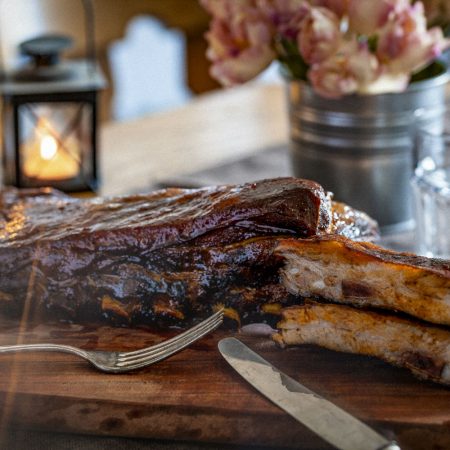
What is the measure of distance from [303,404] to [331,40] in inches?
35.3

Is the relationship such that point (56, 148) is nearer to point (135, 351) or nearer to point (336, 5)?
point (336, 5)

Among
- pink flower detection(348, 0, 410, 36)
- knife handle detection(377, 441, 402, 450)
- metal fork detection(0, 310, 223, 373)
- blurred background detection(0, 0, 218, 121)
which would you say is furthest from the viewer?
blurred background detection(0, 0, 218, 121)

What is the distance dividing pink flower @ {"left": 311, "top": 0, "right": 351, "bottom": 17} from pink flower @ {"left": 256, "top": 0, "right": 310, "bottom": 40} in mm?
31

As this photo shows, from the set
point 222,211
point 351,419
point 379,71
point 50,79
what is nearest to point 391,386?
point 351,419

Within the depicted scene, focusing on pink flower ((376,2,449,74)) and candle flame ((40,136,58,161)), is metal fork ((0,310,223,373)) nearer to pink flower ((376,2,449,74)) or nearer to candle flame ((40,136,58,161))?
pink flower ((376,2,449,74))

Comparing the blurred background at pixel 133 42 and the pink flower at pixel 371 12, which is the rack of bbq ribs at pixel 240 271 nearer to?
the pink flower at pixel 371 12

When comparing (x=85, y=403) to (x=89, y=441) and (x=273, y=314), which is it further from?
(x=273, y=314)

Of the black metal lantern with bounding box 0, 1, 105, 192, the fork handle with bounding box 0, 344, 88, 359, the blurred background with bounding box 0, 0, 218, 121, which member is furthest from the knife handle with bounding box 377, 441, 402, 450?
the blurred background with bounding box 0, 0, 218, 121

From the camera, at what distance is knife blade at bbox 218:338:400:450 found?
1.05 m

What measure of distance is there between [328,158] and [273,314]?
76 centimetres

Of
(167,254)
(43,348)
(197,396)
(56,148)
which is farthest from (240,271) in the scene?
(56,148)

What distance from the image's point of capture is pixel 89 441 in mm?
1210

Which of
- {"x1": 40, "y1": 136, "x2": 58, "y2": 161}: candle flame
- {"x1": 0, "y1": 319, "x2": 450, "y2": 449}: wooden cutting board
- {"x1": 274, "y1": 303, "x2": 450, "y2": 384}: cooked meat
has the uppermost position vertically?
{"x1": 40, "y1": 136, "x2": 58, "y2": 161}: candle flame

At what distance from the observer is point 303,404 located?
3.74 ft
